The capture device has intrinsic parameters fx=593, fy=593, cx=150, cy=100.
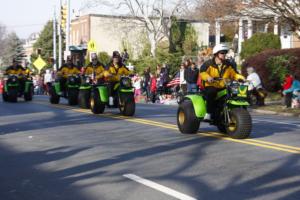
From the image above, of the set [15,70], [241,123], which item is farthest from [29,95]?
[241,123]

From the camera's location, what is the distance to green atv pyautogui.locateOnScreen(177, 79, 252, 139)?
11.5 metres

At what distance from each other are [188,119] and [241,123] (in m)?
1.32

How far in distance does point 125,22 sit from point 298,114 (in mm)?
36079

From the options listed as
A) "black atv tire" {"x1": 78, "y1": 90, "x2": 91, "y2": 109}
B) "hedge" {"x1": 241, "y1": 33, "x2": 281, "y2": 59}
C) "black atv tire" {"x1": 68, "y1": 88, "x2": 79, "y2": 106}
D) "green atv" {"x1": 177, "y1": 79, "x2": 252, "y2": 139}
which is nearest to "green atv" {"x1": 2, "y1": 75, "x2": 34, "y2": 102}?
"black atv tire" {"x1": 68, "y1": 88, "x2": 79, "y2": 106}

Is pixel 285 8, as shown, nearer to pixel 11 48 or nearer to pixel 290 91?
pixel 290 91

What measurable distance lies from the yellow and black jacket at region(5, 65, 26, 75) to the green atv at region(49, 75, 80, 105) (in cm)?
316

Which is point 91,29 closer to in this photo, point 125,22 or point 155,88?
point 125,22

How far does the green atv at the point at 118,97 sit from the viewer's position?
1645cm

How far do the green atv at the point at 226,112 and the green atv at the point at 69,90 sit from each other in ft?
31.7

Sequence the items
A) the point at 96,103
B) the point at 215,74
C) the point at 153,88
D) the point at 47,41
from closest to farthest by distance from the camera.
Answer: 1. the point at 215,74
2. the point at 96,103
3. the point at 153,88
4. the point at 47,41

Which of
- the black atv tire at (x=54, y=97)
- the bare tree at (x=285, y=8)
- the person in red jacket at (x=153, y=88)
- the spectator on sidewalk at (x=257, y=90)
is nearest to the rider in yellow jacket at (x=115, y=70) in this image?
the black atv tire at (x=54, y=97)

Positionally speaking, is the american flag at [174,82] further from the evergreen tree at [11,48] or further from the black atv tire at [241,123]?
the evergreen tree at [11,48]

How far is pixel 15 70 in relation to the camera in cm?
2544

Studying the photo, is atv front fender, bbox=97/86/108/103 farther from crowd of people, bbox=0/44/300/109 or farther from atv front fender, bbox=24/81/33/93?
atv front fender, bbox=24/81/33/93
